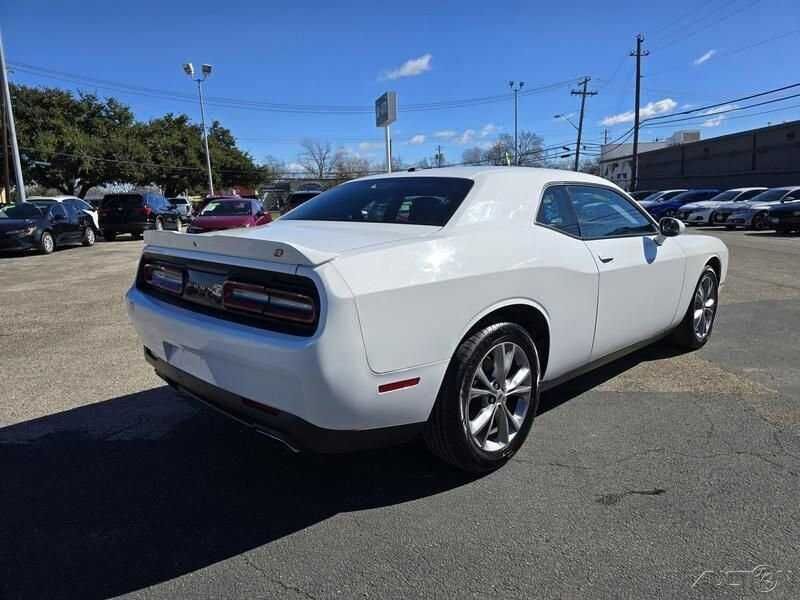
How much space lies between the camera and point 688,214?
2605 cm

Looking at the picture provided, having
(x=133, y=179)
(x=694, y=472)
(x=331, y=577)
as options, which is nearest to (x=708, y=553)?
(x=694, y=472)

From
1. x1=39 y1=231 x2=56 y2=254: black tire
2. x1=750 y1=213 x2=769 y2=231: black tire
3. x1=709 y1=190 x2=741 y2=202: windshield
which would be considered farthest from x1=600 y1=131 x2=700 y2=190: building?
x1=39 y1=231 x2=56 y2=254: black tire

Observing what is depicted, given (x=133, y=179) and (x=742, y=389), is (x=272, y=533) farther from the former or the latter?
(x=133, y=179)

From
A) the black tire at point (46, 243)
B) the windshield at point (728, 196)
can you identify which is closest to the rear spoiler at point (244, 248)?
the black tire at point (46, 243)

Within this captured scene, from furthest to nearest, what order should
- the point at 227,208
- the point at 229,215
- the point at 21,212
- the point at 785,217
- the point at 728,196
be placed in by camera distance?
the point at 728,196 → the point at 785,217 → the point at 21,212 → the point at 227,208 → the point at 229,215

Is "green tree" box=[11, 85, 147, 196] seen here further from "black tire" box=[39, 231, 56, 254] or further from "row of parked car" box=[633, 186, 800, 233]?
"row of parked car" box=[633, 186, 800, 233]

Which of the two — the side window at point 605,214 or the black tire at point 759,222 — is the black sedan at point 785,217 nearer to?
the black tire at point 759,222

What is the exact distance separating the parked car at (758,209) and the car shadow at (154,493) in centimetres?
Result: 2228

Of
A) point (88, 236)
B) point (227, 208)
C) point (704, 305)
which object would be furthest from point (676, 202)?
point (704, 305)

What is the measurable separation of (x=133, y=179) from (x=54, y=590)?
157 ft

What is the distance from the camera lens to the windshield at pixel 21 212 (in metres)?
15.8

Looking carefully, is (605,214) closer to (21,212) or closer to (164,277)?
(164,277)

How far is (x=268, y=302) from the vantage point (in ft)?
8.48

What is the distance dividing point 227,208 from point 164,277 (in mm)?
13086
